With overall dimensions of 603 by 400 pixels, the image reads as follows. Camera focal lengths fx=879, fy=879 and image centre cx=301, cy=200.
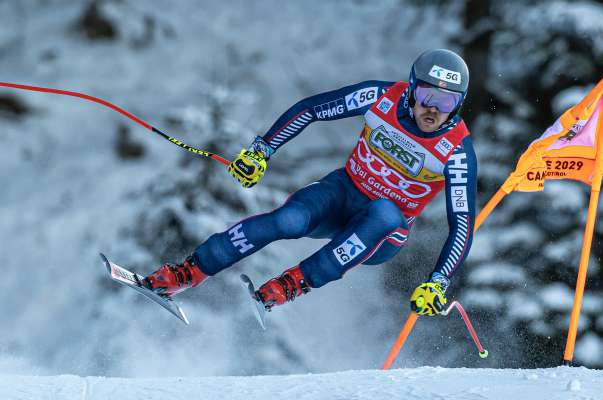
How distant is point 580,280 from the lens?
15.1 ft

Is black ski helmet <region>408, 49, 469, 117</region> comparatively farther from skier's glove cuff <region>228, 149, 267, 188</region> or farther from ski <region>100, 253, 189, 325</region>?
ski <region>100, 253, 189, 325</region>

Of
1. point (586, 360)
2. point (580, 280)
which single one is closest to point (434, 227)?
point (586, 360)

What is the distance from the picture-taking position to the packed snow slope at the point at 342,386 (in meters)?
3.72

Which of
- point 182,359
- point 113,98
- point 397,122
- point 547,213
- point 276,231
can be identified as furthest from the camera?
point 113,98

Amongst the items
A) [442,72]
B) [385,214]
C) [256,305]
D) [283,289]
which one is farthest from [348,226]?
[442,72]

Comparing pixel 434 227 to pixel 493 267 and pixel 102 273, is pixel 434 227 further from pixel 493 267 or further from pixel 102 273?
pixel 102 273

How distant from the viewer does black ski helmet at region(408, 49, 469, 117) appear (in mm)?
4125

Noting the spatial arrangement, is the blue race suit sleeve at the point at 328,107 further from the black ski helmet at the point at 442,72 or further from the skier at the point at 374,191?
the black ski helmet at the point at 442,72

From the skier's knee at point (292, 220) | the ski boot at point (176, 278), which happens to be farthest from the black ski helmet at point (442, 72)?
the ski boot at point (176, 278)

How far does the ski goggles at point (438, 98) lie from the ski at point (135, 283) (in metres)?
1.60

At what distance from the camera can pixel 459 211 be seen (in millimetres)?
4227

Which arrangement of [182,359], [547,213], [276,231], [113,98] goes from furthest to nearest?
[113,98] < [547,213] < [182,359] < [276,231]

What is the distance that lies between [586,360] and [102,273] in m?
6.08

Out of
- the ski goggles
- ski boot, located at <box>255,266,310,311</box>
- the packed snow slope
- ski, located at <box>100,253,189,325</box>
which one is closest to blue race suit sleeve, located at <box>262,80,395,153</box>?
the ski goggles
